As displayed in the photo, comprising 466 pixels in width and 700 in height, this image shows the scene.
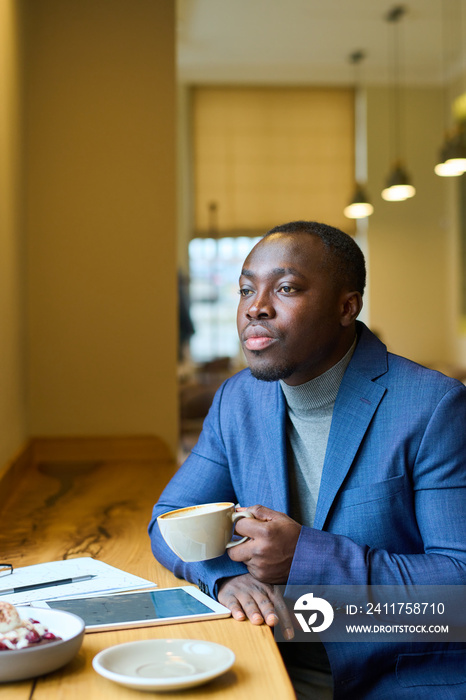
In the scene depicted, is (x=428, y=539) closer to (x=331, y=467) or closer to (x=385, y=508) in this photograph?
(x=385, y=508)

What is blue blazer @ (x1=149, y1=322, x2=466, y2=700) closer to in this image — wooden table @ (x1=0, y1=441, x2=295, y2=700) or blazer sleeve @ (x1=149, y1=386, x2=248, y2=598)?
blazer sleeve @ (x1=149, y1=386, x2=248, y2=598)

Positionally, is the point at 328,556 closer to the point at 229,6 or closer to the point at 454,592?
the point at 454,592

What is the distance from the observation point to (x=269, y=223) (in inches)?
310

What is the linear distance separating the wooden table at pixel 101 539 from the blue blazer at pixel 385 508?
0.17 metres

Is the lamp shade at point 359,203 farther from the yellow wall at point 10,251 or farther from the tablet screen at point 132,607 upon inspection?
the tablet screen at point 132,607

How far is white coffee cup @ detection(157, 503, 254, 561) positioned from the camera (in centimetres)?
106

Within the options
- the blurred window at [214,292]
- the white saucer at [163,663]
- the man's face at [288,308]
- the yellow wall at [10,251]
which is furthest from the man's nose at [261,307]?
the blurred window at [214,292]

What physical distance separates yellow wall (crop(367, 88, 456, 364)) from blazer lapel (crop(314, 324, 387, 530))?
6.80m

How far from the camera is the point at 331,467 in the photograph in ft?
4.22

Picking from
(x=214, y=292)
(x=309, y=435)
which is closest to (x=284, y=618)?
(x=309, y=435)

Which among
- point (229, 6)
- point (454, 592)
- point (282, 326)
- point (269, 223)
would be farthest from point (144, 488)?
point (269, 223)

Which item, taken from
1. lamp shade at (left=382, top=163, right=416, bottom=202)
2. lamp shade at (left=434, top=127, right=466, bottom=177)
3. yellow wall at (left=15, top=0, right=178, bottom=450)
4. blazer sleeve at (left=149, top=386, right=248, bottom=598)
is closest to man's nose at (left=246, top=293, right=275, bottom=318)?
blazer sleeve at (left=149, top=386, right=248, bottom=598)

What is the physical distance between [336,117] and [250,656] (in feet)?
25.3

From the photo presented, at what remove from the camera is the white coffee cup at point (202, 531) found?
1063mm
